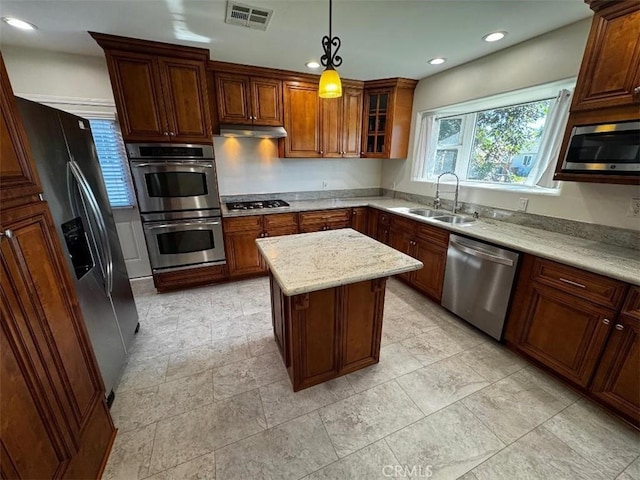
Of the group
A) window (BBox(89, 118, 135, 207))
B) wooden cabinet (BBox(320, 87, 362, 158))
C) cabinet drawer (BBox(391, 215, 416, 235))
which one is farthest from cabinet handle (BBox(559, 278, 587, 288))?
window (BBox(89, 118, 135, 207))

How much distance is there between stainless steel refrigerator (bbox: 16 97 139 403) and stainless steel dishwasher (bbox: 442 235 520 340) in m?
2.81

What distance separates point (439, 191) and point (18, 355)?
3.66 meters

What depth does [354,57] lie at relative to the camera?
8.74 ft

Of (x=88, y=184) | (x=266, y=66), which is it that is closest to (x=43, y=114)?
(x=88, y=184)

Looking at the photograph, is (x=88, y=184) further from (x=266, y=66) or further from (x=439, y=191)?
(x=439, y=191)

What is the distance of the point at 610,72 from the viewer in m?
1.61

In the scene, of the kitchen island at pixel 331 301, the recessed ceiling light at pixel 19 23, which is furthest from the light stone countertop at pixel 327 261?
the recessed ceiling light at pixel 19 23

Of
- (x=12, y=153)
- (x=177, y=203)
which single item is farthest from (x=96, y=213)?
(x=177, y=203)

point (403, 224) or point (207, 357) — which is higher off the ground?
point (403, 224)

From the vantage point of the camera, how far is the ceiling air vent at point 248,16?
70.5 inches

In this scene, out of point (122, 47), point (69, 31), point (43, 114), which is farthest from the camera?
point (122, 47)

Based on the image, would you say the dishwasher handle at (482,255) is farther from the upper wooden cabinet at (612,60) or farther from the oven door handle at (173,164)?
the oven door handle at (173,164)

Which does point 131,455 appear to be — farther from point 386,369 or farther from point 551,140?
point 551,140

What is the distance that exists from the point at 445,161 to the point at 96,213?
3.65m
